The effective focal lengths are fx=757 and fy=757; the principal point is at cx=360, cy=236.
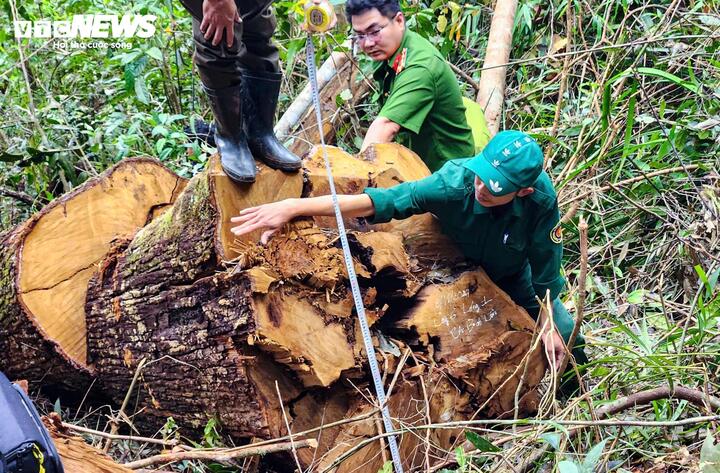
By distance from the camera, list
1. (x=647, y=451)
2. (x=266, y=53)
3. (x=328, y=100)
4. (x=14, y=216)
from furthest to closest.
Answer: (x=328, y=100) < (x=14, y=216) < (x=266, y=53) < (x=647, y=451)

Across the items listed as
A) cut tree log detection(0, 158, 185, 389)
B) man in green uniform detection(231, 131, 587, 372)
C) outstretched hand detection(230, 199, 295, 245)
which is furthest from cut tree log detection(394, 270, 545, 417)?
cut tree log detection(0, 158, 185, 389)

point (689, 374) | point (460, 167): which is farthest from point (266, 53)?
point (689, 374)

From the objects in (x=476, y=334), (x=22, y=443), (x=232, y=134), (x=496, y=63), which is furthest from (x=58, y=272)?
(x=496, y=63)

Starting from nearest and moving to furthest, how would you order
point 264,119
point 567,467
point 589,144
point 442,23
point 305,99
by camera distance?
point 567,467 → point 264,119 → point 589,144 → point 305,99 → point 442,23

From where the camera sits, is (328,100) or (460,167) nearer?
(460,167)

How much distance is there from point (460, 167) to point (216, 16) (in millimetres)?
1020

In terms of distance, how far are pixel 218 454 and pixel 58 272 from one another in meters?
1.13

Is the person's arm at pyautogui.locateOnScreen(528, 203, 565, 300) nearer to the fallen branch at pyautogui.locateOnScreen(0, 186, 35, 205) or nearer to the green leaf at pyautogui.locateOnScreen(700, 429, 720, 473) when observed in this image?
the green leaf at pyautogui.locateOnScreen(700, 429, 720, 473)

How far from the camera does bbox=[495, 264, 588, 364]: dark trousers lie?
3.06 metres

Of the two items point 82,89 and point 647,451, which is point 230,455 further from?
point 82,89

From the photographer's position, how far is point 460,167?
2.74 metres

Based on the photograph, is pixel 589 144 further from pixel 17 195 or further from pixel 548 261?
pixel 17 195

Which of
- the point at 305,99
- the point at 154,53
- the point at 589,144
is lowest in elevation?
the point at 589,144

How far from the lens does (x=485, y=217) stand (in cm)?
273
